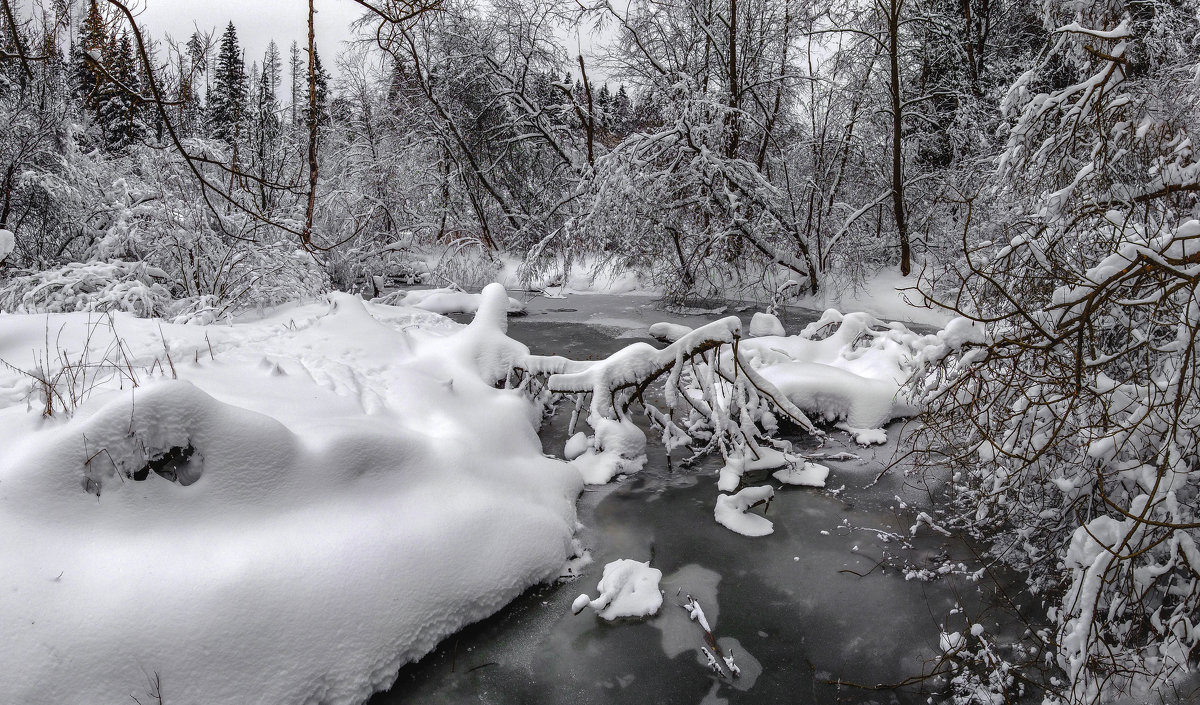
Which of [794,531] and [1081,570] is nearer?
[1081,570]

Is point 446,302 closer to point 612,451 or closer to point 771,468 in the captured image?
point 612,451

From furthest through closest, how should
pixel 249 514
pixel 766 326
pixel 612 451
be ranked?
pixel 766 326
pixel 612 451
pixel 249 514

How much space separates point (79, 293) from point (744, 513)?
8.57 metres

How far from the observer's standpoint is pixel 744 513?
5.05m

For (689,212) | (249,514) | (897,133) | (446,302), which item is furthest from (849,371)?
(446,302)

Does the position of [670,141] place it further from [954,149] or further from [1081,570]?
[1081,570]

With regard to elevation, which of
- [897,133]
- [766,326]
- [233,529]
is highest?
[897,133]

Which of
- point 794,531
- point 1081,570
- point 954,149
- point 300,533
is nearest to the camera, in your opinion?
point 1081,570

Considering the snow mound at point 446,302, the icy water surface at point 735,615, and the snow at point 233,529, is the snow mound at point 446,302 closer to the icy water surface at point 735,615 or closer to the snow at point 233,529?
the snow at point 233,529

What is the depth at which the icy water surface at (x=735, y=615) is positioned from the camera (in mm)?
3324

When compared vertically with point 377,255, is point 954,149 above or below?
above

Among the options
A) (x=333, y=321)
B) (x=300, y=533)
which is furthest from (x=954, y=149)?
(x=300, y=533)

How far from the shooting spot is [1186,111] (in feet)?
17.1

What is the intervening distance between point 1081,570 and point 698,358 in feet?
15.5
